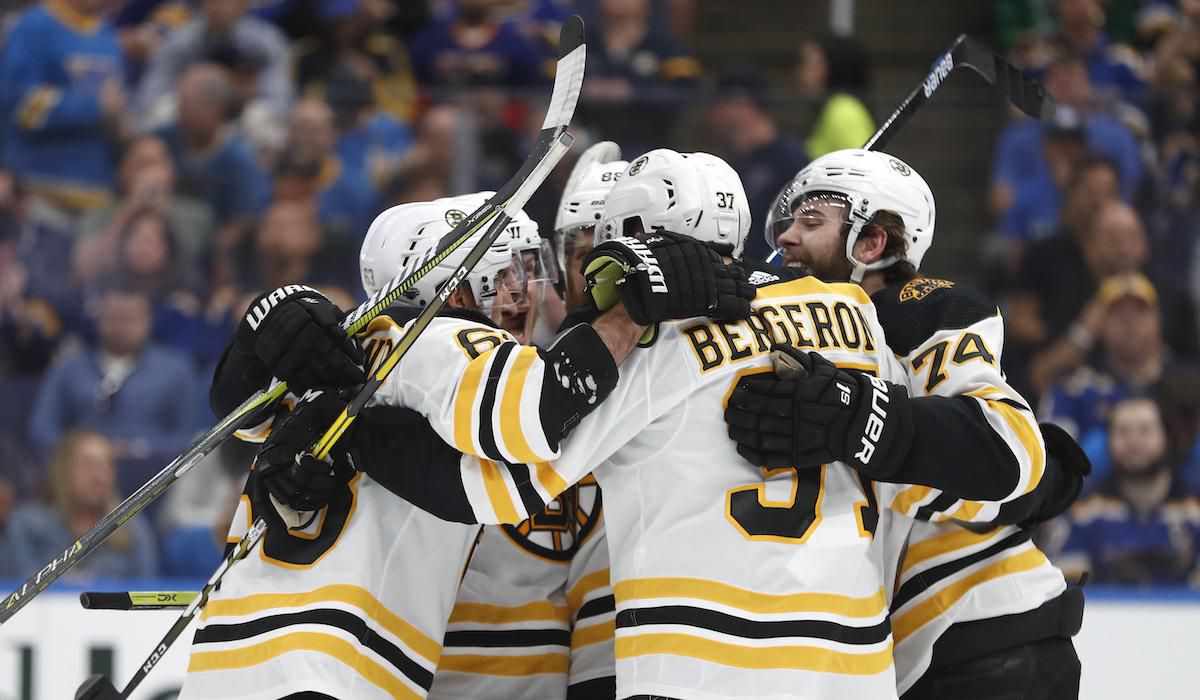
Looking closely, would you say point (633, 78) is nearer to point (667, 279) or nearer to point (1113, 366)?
point (1113, 366)

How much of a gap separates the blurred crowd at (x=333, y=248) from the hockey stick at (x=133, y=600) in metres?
2.24

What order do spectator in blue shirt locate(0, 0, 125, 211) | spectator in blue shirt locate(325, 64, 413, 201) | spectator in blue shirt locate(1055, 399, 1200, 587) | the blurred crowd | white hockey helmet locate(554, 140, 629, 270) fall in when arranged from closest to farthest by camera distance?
white hockey helmet locate(554, 140, 629, 270)
spectator in blue shirt locate(1055, 399, 1200, 587)
the blurred crowd
spectator in blue shirt locate(325, 64, 413, 201)
spectator in blue shirt locate(0, 0, 125, 211)

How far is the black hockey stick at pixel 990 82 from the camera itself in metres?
3.47

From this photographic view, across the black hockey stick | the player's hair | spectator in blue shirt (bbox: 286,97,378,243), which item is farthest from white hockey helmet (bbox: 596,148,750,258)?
spectator in blue shirt (bbox: 286,97,378,243)

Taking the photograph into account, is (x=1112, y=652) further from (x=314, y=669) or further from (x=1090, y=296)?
(x=314, y=669)

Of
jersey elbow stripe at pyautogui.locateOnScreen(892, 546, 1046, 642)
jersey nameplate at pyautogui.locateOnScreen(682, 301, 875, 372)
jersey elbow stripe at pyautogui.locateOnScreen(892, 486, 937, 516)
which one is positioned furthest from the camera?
jersey elbow stripe at pyautogui.locateOnScreen(892, 546, 1046, 642)

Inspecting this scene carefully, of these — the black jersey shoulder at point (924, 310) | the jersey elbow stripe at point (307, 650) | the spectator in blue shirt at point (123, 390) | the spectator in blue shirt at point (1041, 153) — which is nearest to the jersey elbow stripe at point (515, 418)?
the jersey elbow stripe at point (307, 650)

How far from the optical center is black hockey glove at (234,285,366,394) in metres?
2.53

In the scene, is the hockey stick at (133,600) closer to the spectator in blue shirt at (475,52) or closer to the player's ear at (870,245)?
the player's ear at (870,245)

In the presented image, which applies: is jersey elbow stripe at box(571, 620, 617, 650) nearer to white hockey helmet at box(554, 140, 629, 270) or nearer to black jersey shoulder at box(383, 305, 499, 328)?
black jersey shoulder at box(383, 305, 499, 328)

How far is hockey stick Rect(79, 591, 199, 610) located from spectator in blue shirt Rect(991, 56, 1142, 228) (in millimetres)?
3328

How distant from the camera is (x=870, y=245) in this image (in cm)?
278

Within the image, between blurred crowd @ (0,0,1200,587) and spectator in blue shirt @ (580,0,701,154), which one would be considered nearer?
blurred crowd @ (0,0,1200,587)

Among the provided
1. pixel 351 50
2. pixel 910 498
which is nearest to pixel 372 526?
pixel 910 498
